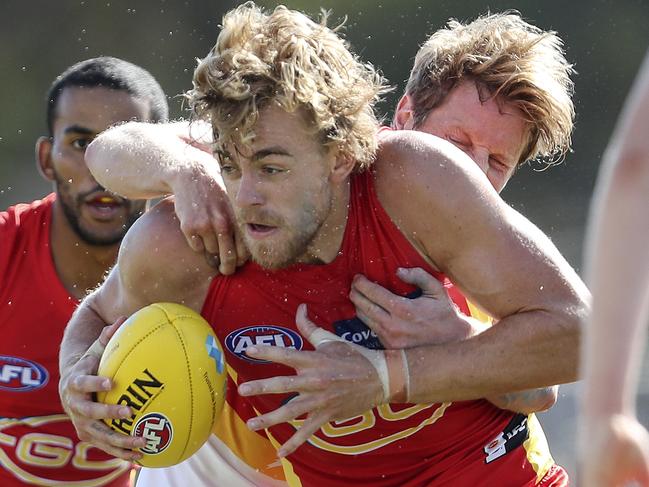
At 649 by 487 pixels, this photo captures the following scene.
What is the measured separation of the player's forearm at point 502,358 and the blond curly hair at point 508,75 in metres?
1.46

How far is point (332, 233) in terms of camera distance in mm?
3561

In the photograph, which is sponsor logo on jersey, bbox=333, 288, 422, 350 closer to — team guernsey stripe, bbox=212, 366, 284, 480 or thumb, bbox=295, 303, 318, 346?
thumb, bbox=295, 303, 318, 346

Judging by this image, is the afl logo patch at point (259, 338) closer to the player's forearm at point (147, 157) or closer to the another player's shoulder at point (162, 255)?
the another player's shoulder at point (162, 255)

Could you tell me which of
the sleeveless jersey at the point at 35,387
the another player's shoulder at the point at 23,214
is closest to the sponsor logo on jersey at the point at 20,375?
the sleeveless jersey at the point at 35,387

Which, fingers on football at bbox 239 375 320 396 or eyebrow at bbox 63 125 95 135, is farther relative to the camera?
eyebrow at bbox 63 125 95 135

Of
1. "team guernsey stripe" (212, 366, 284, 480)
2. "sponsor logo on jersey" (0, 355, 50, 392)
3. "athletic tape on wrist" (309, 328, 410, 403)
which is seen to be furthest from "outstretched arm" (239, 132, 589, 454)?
Result: "sponsor logo on jersey" (0, 355, 50, 392)

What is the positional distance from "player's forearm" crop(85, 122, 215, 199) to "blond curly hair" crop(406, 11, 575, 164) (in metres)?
1.12

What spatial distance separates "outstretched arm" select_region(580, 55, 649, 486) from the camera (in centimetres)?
139

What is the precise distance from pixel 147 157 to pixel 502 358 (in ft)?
4.60

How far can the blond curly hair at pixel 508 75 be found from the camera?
4.57m

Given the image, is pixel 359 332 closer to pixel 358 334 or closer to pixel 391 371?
pixel 358 334

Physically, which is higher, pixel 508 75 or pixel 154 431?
pixel 508 75

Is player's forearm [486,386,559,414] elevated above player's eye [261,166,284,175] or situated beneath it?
situated beneath

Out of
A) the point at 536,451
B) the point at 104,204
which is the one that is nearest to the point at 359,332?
the point at 536,451
